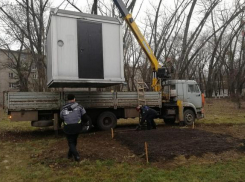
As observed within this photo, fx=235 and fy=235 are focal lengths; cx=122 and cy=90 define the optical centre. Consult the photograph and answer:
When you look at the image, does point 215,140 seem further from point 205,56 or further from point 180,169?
point 205,56

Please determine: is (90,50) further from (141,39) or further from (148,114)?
(141,39)

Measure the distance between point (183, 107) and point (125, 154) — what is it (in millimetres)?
6743

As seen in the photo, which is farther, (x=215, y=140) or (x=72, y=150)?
(x=215, y=140)

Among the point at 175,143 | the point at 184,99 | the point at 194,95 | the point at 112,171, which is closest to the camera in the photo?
the point at 112,171

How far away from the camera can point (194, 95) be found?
41.2 feet

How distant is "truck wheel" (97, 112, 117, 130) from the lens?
10594 millimetres

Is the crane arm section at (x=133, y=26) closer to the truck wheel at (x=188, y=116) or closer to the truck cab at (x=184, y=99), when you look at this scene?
the truck cab at (x=184, y=99)

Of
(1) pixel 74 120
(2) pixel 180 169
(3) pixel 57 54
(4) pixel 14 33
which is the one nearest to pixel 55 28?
(3) pixel 57 54

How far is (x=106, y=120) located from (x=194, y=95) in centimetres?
504

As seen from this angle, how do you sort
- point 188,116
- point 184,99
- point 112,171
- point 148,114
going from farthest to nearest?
1. point 184,99
2. point 188,116
3. point 148,114
4. point 112,171

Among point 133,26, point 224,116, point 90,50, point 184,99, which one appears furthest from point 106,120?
point 224,116

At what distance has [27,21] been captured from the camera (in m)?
20.0

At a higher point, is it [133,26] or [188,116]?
[133,26]

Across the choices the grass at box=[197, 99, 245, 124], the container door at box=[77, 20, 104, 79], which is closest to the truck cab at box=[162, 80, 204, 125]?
the grass at box=[197, 99, 245, 124]
